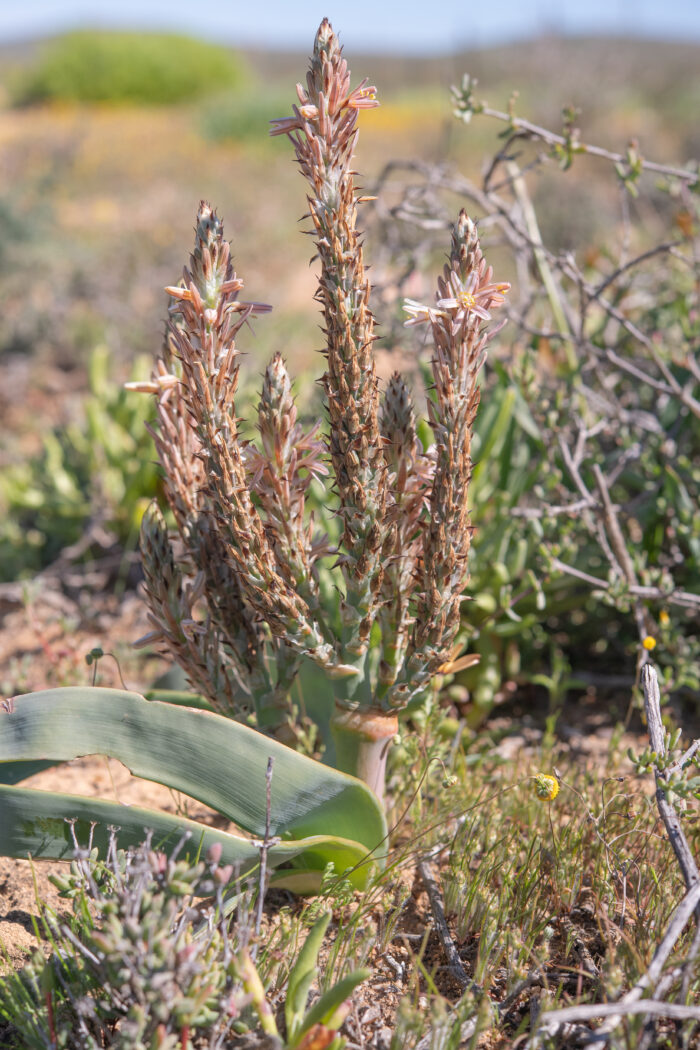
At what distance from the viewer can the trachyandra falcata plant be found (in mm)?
1604

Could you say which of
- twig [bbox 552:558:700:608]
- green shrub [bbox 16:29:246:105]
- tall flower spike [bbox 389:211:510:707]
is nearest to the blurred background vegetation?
twig [bbox 552:558:700:608]

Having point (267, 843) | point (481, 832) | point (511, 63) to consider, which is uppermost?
point (511, 63)

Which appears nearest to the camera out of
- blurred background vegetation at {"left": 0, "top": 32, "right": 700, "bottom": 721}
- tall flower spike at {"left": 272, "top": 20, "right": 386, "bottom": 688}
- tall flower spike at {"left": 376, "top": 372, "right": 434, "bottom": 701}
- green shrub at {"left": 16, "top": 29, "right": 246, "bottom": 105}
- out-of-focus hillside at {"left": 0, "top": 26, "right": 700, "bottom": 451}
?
tall flower spike at {"left": 272, "top": 20, "right": 386, "bottom": 688}

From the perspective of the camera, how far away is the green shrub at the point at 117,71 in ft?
99.9

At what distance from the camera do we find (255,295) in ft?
27.3

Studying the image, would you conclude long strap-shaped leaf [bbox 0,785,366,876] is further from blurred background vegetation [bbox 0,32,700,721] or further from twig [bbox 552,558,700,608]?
twig [bbox 552,558,700,608]

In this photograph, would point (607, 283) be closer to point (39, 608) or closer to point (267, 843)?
point (267, 843)

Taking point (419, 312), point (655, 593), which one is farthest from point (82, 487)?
point (419, 312)

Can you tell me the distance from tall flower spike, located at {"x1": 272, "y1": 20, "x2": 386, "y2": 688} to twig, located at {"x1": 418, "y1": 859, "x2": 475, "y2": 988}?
0.85 meters

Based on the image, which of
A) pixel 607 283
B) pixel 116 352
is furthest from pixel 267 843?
pixel 116 352

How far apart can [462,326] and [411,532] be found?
48 cm

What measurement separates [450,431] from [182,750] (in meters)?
0.87

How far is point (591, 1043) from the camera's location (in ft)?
4.92

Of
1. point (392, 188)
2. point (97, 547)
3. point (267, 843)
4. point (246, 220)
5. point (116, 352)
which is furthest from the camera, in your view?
point (246, 220)
